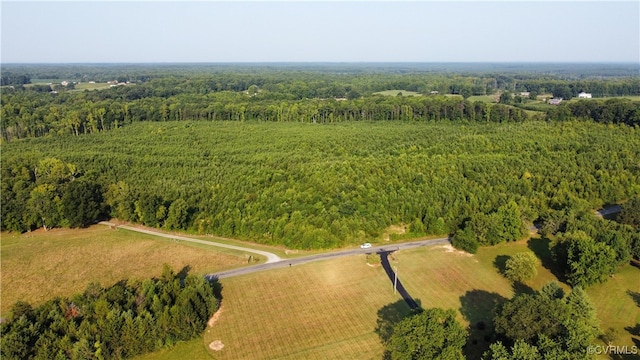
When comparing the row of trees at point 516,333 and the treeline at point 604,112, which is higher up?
the treeline at point 604,112

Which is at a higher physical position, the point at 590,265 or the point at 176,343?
the point at 590,265

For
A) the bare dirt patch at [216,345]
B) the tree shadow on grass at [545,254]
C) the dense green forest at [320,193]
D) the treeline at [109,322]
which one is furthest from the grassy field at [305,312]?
the tree shadow on grass at [545,254]

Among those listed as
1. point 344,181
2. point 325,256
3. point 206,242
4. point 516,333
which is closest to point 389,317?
point 516,333

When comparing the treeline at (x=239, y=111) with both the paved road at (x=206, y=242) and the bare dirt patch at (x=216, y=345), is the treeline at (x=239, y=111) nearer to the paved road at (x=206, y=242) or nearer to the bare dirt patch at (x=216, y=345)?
the paved road at (x=206, y=242)

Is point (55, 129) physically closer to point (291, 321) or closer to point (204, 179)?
point (204, 179)

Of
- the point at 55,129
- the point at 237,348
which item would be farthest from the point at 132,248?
the point at 55,129

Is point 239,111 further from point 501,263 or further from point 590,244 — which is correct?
point 590,244
